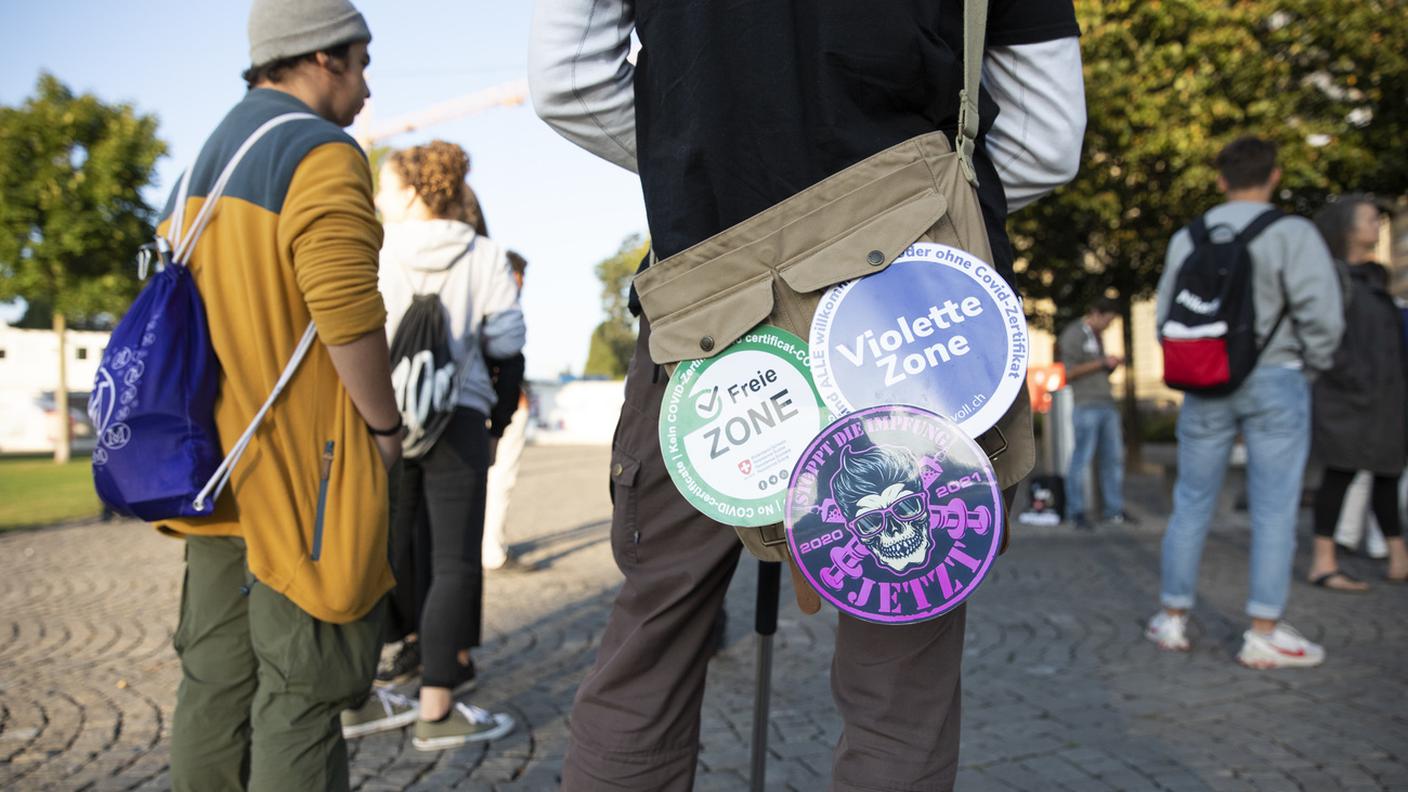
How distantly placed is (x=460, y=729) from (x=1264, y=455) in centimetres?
327

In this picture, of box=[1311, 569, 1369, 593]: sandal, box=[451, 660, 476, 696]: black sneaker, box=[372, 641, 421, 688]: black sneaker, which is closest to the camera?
box=[451, 660, 476, 696]: black sneaker

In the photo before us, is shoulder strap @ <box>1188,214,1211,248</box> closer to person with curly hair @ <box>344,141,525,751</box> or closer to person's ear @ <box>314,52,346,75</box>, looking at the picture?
person with curly hair @ <box>344,141,525,751</box>

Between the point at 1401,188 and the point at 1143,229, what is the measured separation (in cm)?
253

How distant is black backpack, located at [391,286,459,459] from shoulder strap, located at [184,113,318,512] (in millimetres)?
1136

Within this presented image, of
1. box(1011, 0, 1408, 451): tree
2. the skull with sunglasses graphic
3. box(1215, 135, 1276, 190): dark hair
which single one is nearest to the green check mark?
the skull with sunglasses graphic

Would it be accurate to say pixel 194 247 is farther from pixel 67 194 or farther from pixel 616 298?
pixel 67 194

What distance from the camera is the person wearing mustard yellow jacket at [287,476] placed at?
2062mm

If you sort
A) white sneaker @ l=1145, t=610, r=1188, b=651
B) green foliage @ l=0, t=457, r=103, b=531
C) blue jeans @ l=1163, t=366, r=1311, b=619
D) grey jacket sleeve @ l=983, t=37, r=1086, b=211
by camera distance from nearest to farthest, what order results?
1. grey jacket sleeve @ l=983, t=37, r=1086, b=211
2. blue jeans @ l=1163, t=366, r=1311, b=619
3. white sneaker @ l=1145, t=610, r=1188, b=651
4. green foliage @ l=0, t=457, r=103, b=531

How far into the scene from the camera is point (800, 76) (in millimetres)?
1534

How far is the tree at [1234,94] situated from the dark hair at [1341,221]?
4.92 meters

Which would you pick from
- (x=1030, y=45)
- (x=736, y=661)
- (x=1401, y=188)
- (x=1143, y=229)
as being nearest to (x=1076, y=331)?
(x=1143, y=229)

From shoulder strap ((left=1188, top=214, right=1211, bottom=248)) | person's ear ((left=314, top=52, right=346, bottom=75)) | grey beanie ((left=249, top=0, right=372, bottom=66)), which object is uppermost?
grey beanie ((left=249, top=0, right=372, bottom=66))

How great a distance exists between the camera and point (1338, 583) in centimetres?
587

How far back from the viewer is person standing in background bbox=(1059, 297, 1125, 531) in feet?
29.4
